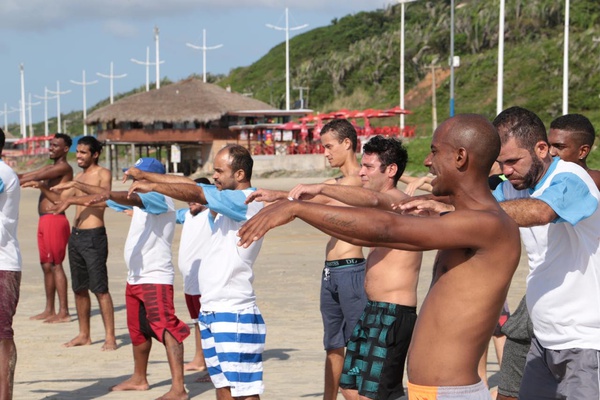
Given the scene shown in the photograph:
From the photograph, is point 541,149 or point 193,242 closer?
point 541,149

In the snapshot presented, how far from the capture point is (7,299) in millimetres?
6477

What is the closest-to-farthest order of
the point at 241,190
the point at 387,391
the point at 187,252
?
the point at 387,391 < the point at 241,190 < the point at 187,252

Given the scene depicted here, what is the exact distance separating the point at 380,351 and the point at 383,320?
0.18 m

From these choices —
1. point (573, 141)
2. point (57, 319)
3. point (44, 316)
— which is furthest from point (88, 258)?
point (573, 141)

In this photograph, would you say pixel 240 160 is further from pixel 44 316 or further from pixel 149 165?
pixel 44 316

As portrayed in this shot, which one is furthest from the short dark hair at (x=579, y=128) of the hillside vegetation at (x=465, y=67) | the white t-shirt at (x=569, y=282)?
the hillside vegetation at (x=465, y=67)

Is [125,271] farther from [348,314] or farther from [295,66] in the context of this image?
[295,66]

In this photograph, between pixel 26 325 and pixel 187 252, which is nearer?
pixel 187 252

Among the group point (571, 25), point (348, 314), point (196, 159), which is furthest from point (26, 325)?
point (571, 25)

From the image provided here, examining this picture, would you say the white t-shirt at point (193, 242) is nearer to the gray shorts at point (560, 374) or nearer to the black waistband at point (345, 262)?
the black waistband at point (345, 262)

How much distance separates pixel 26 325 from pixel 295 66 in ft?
290

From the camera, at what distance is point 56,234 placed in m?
11.3

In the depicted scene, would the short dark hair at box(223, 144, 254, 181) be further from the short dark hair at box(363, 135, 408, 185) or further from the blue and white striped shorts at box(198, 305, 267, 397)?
the blue and white striped shorts at box(198, 305, 267, 397)

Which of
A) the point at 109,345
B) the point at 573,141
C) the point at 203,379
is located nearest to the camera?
the point at 573,141
